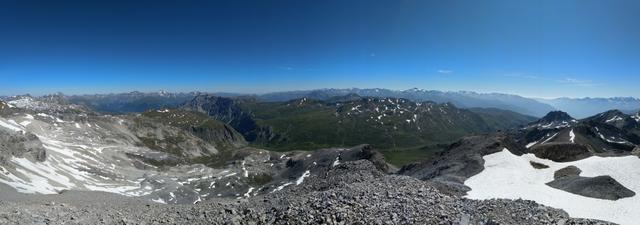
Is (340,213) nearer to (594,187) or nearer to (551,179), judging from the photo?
(594,187)

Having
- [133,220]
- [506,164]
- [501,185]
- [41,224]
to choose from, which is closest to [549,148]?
[506,164]

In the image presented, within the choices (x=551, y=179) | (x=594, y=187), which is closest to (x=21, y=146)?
(x=551, y=179)

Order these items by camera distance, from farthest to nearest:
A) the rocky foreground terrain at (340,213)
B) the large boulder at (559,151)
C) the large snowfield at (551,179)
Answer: the large boulder at (559,151) → the large snowfield at (551,179) → the rocky foreground terrain at (340,213)

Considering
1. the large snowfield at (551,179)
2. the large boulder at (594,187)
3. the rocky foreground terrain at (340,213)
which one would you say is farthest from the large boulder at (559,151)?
the rocky foreground terrain at (340,213)

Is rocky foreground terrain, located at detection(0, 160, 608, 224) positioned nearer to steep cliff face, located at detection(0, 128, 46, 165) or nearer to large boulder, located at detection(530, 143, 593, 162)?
large boulder, located at detection(530, 143, 593, 162)

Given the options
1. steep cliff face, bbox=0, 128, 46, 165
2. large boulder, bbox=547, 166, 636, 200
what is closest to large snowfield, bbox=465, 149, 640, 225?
large boulder, bbox=547, 166, 636, 200

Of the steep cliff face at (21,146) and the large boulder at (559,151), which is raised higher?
the large boulder at (559,151)

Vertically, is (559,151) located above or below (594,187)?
below

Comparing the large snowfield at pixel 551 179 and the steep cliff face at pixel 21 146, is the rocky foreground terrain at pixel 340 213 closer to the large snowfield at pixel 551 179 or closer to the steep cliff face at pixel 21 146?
the large snowfield at pixel 551 179
